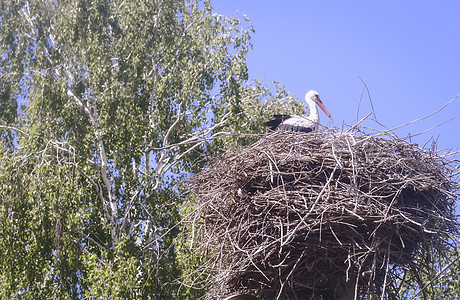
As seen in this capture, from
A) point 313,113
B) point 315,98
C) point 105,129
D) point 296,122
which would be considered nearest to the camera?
point 296,122

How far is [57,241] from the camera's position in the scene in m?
11.4

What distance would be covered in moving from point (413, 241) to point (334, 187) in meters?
0.79

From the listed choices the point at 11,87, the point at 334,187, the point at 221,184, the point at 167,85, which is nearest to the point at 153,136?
the point at 167,85

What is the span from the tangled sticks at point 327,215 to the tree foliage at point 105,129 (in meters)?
3.50

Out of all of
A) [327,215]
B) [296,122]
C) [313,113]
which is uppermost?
[313,113]

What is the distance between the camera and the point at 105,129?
518 inches

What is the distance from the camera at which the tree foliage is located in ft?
38.1

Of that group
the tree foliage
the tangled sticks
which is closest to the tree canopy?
the tree foliage

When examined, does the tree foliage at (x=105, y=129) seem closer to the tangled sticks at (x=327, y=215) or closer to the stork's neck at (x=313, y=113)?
the stork's neck at (x=313, y=113)

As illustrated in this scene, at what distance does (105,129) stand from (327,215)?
26.0ft

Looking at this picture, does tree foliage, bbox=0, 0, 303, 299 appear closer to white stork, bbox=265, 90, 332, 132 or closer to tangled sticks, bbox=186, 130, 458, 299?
white stork, bbox=265, 90, 332, 132

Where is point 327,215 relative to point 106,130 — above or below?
below

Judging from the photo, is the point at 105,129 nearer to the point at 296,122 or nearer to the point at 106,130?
the point at 106,130

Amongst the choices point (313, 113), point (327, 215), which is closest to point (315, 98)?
A: point (313, 113)
